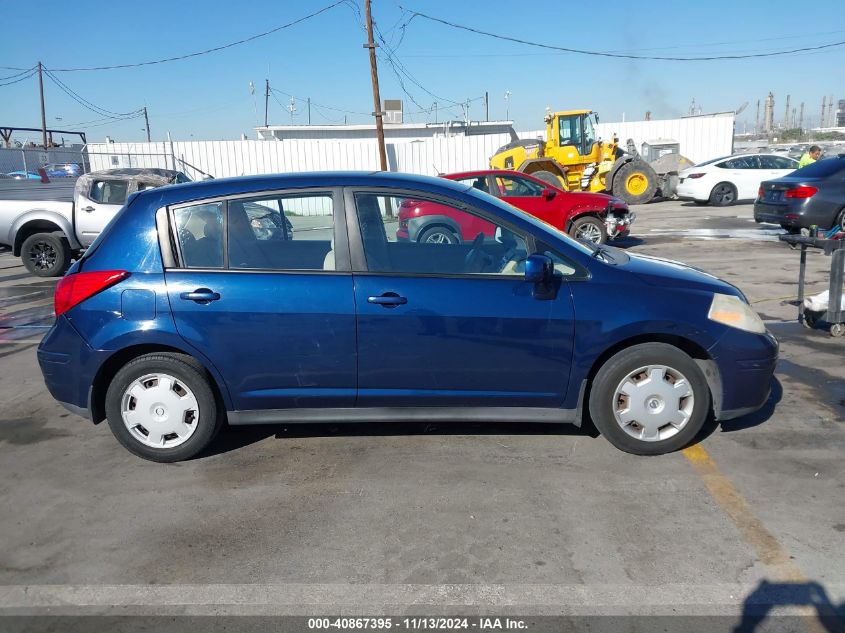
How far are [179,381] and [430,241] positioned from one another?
1.77m

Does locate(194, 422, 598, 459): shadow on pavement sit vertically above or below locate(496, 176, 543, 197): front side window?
below

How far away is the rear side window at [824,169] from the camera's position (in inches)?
465

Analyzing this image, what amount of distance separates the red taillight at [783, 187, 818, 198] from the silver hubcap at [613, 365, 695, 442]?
977cm

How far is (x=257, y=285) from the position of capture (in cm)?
397

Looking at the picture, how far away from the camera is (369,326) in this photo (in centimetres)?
391

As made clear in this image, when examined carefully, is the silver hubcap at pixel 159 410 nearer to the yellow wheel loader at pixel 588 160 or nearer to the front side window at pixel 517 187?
the front side window at pixel 517 187

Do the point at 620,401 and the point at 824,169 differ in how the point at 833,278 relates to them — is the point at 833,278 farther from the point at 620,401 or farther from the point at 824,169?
the point at 824,169

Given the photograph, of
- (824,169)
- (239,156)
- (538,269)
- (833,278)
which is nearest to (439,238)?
(538,269)

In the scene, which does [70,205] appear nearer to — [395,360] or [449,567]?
[395,360]

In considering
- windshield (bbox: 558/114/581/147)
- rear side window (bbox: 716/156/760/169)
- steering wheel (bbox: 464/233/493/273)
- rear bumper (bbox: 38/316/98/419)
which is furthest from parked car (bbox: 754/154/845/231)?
rear bumper (bbox: 38/316/98/419)

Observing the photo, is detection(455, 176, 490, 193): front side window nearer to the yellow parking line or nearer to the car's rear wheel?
the car's rear wheel

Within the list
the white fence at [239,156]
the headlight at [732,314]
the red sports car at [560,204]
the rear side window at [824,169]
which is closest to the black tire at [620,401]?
the headlight at [732,314]

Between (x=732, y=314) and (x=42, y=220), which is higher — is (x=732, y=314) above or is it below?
below

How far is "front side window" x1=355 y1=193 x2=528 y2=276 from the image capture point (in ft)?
13.2
